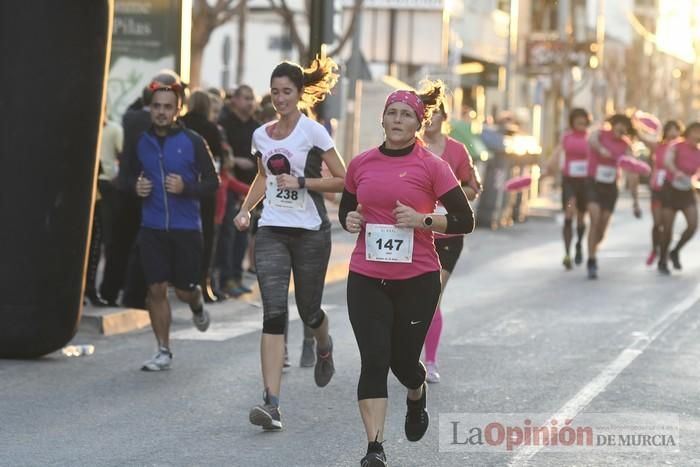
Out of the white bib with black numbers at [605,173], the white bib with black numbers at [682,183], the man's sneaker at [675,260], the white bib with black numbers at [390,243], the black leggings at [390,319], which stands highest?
the white bib with black numbers at [390,243]

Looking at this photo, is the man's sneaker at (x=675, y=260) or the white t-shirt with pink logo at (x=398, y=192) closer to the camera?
the white t-shirt with pink logo at (x=398, y=192)

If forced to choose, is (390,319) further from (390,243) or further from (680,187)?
(680,187)

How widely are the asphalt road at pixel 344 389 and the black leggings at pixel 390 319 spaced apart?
541mm

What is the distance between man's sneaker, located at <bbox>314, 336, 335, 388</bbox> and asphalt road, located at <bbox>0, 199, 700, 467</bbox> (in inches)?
4.4

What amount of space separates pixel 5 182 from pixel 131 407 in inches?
86.1

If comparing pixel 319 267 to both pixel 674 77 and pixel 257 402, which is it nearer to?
pixel 257 402

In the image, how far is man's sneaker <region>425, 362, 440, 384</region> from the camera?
10.8 metres

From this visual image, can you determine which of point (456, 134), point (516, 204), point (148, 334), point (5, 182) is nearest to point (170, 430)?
point (5, 182)

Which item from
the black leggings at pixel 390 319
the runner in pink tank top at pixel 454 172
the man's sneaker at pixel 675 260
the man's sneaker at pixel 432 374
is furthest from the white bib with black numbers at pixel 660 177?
the black leggings at pixel 390 319

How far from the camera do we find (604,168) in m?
19.8

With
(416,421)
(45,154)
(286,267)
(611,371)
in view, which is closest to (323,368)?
(286,267)

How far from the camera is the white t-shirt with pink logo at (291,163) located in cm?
944

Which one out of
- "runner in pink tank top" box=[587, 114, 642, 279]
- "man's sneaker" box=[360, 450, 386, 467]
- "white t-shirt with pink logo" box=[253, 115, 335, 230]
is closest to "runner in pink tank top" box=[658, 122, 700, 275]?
"runner in pink tank top" box=[587, 114, 642, 279]

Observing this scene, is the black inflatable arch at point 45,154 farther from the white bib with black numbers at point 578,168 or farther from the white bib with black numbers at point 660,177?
the white bib with black numbers at point 660,177
